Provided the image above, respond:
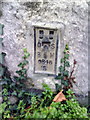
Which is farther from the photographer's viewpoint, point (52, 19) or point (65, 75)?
point (65, 75)

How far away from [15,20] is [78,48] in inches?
34.0

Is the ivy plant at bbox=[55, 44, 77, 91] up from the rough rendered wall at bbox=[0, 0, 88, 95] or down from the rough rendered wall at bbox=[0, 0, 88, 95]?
down

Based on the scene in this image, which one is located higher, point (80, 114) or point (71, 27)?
point (71, 27)

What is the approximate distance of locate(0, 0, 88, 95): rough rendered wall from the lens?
2227 mm

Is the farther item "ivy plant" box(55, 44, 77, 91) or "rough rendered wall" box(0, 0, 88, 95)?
"ivy plant" box(55, 44, 77, 91)

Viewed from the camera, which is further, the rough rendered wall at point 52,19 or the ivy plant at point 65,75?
the ivy plant at point 65,75

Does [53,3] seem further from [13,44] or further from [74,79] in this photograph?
[74,79]

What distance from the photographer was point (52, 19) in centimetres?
228

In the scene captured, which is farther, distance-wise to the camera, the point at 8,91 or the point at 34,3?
the point at 8,91

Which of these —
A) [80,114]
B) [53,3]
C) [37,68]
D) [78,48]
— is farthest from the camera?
[37,68]

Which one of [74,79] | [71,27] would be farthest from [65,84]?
[71,27]

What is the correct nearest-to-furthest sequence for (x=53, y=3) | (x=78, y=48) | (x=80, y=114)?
(x=80, y=114) < (x=53, y=3) < (x=78, y=48)

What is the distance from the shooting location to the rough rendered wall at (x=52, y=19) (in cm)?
223

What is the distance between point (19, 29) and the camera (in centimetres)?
238
